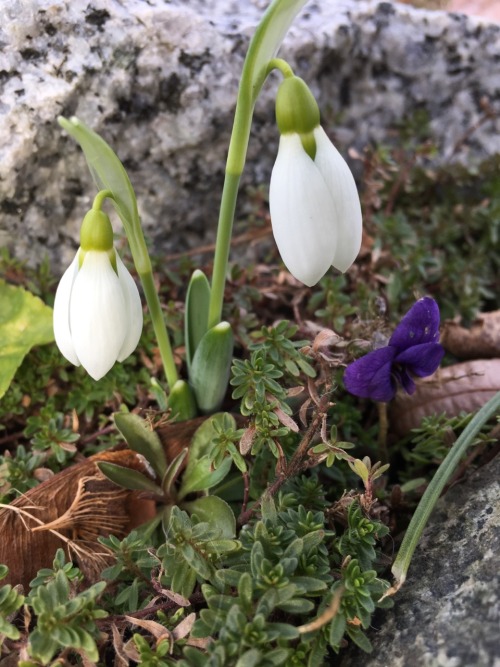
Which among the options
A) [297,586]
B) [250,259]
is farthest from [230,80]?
[297,586]

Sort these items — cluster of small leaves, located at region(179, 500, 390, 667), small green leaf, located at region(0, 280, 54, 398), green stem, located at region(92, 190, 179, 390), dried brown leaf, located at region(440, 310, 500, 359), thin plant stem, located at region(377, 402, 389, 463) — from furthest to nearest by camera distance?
dried brown leaf, located at region(440, 310, 500, 359)
small green leaf, located at region(0, 280, 54, 398)
thin plant stem, located at region(377, 402, 389, 463)
green stem, located at region(92, 190, 179, 390)
cluster of small leaves, located at region(179, 500, 390, 667)

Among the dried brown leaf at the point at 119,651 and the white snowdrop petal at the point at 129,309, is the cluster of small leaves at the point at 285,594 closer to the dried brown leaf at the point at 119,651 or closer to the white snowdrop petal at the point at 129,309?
the dried brown leaf at the point at 119,651

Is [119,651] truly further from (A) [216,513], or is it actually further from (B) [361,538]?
(B) [361,538]

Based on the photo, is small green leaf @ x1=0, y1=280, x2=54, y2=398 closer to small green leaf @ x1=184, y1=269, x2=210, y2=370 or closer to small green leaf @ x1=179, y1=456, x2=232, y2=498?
small green leaf @ x1=184, y1=269, x2=210, y2=370

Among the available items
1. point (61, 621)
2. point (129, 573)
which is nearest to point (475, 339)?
point (129, 573)

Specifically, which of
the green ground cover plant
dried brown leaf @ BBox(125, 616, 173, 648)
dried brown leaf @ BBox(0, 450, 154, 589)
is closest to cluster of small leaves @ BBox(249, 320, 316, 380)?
the green ground cover plant
